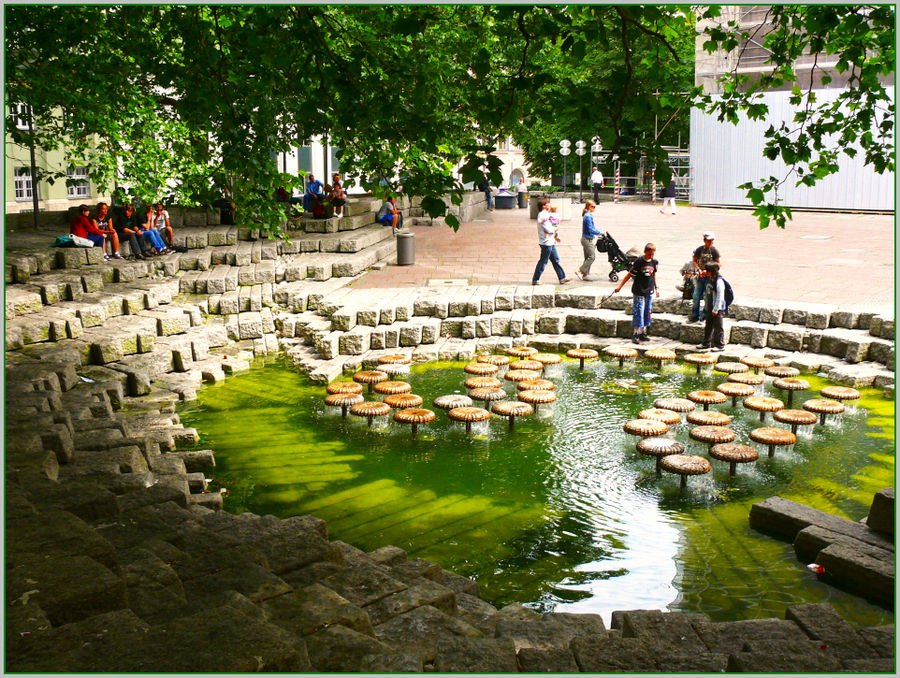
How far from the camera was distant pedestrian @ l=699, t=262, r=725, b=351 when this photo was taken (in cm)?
1284

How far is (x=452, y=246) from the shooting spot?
22.6 meters

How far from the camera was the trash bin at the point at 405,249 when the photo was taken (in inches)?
757

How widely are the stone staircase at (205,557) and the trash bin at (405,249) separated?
18.3ft

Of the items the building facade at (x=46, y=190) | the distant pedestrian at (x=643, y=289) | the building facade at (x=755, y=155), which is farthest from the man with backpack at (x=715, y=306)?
the building facade at (x=46, y=190)

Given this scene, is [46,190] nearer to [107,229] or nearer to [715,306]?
[107,229]

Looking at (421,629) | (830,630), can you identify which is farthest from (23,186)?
(830,630)

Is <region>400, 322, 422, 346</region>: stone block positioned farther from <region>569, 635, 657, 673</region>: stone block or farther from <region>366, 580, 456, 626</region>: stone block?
<region>569, 635, 657, 673</region>: stone block

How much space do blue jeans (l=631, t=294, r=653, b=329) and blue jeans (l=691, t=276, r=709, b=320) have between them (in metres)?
0.73

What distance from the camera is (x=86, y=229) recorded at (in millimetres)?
16156

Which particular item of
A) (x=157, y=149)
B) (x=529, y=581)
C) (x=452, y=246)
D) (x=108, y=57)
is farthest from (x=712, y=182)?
(x=529, y=581)

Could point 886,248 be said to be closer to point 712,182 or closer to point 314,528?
point 712,182

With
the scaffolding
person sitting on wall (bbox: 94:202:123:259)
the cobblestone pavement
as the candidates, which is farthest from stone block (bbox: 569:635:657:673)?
the scaffolding

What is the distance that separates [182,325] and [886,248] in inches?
646

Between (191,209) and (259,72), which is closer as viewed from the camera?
(259,72)
